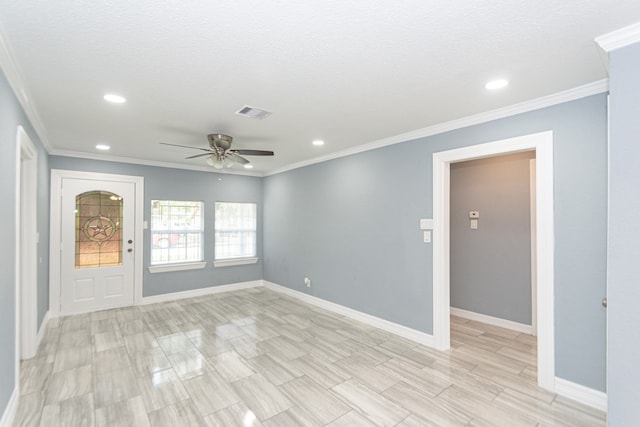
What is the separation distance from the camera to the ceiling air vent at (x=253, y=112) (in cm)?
291

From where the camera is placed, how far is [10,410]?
2.18 metres

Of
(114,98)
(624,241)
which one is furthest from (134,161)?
(624,241)

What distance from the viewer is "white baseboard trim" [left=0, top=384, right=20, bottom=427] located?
204 cm

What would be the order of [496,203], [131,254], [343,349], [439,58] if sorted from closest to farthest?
[439,58], [343,349], [496,203], [131,254]

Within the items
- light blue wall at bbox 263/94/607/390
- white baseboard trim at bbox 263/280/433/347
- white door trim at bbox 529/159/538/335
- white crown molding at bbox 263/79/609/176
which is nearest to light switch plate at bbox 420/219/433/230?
light blue wall at bbox 263/94/607/390

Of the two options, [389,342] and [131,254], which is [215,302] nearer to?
[131,254]

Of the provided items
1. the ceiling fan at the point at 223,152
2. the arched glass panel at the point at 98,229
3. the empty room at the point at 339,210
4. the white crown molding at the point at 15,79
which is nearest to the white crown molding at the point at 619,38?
the empty room at the point at 339,210

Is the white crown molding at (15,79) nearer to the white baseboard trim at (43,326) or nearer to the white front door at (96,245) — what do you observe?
the white front door at (96,245)

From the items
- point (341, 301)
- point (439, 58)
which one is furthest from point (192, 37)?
point (341, 301)

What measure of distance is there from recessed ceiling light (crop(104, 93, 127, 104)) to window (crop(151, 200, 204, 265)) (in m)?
3.03

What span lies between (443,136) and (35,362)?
4.97 meters

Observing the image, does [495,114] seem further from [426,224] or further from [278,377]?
[278,377]

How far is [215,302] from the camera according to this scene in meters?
5.29

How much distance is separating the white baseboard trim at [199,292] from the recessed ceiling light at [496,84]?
5530mm
